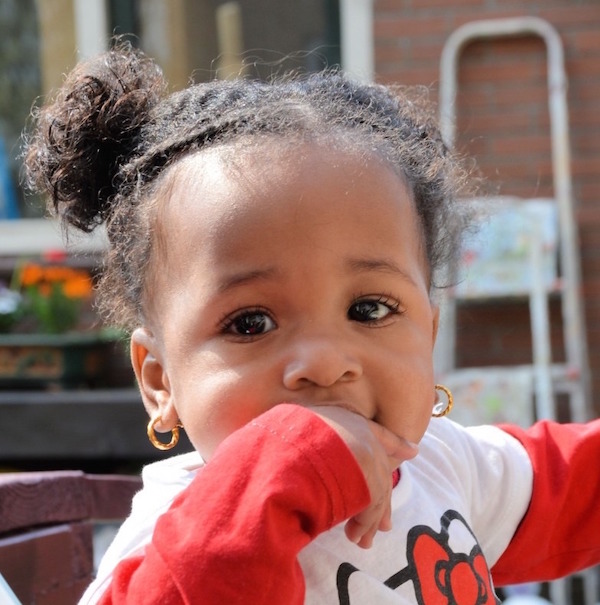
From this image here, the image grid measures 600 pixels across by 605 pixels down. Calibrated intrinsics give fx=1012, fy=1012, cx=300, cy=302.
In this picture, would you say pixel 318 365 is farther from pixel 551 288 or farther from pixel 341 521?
pixel 551 288

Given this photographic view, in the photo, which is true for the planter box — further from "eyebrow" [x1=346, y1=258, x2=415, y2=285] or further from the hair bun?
"eyebrow" [x1=346, y1=258, x2=415, y2=285]

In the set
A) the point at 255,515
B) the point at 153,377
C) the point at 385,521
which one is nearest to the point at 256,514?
the point at 255,515

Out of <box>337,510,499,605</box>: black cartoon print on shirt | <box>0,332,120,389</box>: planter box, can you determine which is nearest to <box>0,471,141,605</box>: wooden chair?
<box>337,510,499,605</box>: black cartoon print on shirt

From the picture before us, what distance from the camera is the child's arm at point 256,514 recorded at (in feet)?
3.05

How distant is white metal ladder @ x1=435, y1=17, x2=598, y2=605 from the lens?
4020mm

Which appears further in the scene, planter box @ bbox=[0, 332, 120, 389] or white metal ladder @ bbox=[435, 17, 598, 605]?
planter box @ bbox=[0, 332, 120, 389]

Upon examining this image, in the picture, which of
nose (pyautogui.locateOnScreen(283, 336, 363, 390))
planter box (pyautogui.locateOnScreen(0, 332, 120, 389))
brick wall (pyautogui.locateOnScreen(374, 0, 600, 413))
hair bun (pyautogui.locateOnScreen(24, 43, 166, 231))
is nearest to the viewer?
nose (pyautogui.locateOnScreen(283, 336, 363, 390))

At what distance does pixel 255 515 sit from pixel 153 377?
434 millimetres

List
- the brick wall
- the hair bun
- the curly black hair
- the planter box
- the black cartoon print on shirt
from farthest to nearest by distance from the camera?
the planter box
the brick wall
the hair bun
the curly black hair
the black cartoon print on shirt

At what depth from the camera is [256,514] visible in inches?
36.9

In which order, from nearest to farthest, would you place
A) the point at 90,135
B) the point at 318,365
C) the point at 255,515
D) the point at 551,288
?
the point at 255,515 → the point at 318,365 → the point at 90,135 → the point at 551,288

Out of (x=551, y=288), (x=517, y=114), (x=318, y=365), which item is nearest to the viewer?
(x=318, y=365)

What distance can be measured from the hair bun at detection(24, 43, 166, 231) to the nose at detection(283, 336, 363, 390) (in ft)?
1.60

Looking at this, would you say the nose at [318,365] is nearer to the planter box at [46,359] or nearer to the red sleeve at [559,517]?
the red sleeve at [559,517]
